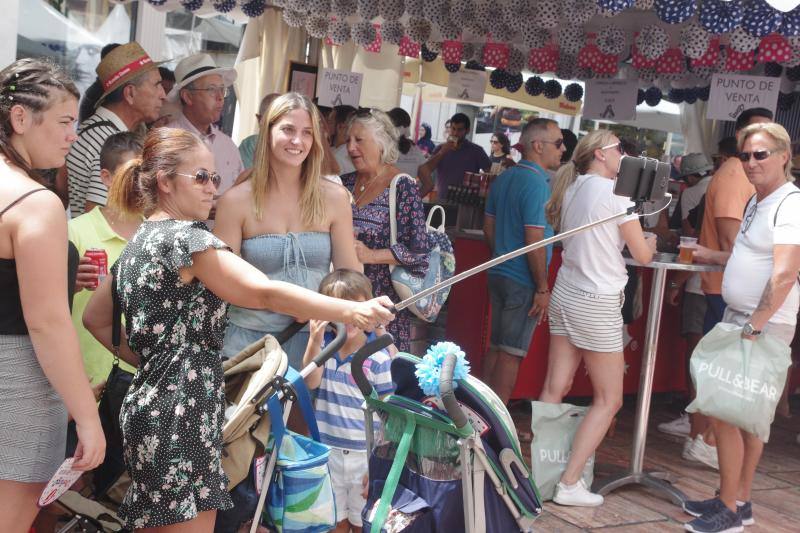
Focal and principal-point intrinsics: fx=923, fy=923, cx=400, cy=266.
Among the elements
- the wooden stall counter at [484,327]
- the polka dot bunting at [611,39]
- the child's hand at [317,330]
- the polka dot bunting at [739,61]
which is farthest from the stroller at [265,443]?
the polka dot bunting at [739,61]

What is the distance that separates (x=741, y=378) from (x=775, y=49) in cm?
403

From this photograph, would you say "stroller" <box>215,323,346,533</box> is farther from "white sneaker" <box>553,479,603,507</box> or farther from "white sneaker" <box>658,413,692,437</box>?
"white sneaker" <box>658,413,692,437</box>

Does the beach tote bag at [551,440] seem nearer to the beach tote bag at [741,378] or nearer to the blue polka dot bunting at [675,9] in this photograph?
the beach tote bag at [741,378]

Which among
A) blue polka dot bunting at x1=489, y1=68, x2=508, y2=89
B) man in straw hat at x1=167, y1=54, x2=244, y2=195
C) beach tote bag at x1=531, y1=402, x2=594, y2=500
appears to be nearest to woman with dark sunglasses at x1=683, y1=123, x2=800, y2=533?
beach tote bag at x1=531, y1=402, x2=594, y2=500

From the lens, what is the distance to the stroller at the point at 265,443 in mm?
2541

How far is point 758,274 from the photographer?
169 inches

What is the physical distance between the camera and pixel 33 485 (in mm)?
2244

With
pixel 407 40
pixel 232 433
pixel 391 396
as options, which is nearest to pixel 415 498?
pixel 391 396

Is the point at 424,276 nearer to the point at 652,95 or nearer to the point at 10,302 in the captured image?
the point at 10,302

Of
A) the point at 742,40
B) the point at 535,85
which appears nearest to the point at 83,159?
the point at 742,40

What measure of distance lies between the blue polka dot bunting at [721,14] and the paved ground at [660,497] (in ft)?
8.79

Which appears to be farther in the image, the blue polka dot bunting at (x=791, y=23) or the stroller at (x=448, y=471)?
the blue polka dot bunting at (x=791, y=23)

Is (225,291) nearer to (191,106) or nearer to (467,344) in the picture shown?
(191,106)

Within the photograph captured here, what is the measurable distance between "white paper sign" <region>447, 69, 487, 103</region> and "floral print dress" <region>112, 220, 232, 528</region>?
7360 millimetres
